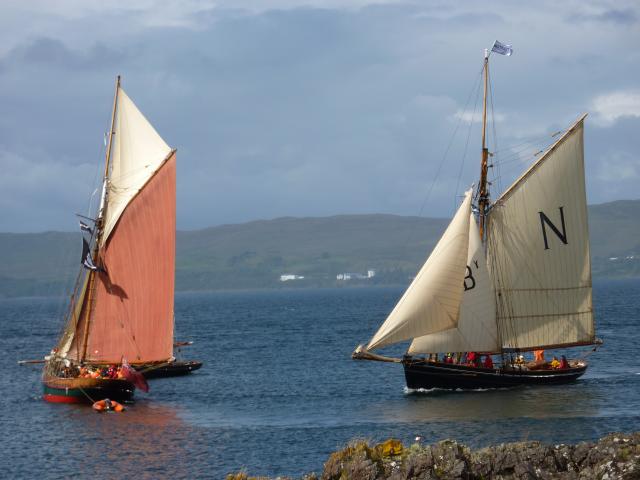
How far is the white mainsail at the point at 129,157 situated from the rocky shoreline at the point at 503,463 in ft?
128

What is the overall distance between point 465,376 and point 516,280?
767 centimetres

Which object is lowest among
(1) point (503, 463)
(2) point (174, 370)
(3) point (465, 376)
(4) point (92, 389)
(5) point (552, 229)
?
(1) point (503, 463)

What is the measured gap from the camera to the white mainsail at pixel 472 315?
229ft

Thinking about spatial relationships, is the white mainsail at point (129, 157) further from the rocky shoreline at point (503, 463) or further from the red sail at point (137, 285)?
the rocky shoreline at point (503, 463)

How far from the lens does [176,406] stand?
6962 centimetres

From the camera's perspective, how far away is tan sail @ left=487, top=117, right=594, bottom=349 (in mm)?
73812

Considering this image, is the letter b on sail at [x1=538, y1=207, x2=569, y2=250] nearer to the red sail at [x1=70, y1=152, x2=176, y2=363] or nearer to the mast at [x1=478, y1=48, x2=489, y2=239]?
the mast at [x1=478, y1=48, x2=489, y2=239]

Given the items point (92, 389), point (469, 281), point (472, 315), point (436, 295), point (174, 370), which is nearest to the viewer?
point (92, 389)

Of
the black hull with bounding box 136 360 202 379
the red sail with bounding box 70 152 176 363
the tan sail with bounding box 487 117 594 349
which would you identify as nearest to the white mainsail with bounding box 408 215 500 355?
the tan sail with bounding box 487 117 594 349

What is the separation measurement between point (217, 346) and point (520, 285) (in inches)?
2055

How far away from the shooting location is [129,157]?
71438 millimetres

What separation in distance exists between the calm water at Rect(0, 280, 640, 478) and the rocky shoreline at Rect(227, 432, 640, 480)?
14152mm

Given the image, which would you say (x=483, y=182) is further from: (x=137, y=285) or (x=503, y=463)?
(x=503, y=463)

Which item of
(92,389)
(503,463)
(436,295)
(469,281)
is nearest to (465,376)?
(469,281)
